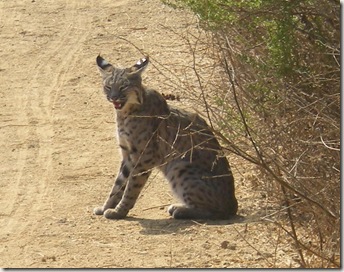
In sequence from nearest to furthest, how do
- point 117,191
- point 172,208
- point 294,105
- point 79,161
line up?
point 294,105
point 172,208
point 117,191
point 79,161

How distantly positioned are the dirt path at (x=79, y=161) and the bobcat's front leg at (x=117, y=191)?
13 centimetres

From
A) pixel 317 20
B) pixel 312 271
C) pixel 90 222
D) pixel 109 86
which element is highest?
pixel 317 20

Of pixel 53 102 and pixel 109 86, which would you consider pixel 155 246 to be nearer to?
pixel 109 86

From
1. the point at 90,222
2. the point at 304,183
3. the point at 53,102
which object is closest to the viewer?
the point at 304,183

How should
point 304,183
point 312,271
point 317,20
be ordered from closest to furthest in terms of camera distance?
point 312,271
point 304,183
point 317,20

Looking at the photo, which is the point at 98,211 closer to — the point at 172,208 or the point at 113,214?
the point at 113,214

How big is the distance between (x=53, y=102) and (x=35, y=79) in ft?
3.28

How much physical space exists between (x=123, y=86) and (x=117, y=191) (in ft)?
3.11

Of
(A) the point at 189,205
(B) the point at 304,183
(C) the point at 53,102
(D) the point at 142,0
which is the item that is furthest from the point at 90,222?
(D) the point at 142,0

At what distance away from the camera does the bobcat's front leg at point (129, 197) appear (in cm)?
959

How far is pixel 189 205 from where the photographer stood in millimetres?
9477

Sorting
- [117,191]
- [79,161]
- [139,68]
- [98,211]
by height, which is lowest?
[79,161]

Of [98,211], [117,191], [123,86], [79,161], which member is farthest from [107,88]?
[79,161]

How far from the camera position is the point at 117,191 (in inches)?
388
